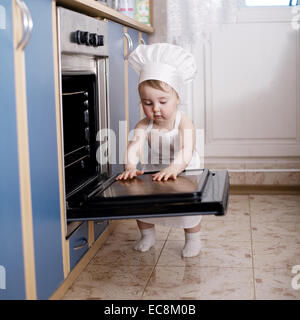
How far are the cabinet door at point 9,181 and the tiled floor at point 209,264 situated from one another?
16.3 inches

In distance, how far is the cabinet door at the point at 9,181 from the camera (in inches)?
46.3

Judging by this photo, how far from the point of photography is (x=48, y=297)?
56.2 inches

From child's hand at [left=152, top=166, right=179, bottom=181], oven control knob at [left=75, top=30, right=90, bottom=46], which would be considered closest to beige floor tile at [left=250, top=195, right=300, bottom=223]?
child's hand at [left=152, top=166, right=179, bottom=181]

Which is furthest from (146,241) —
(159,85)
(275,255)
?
(159,85)

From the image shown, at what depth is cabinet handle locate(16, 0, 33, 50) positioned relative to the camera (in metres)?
1.18

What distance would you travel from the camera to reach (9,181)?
3.96ft

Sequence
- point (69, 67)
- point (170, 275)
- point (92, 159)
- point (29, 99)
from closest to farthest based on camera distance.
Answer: point (29, 99) → point (69, 67) → point (170, 275) → point (92, 159)

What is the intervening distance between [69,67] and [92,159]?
1.40ft

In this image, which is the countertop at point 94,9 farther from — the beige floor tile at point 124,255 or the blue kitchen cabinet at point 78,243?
the beige floor tile at point 124,255

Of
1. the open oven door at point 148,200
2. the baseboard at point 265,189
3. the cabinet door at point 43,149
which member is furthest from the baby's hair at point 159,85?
the baseboard at point 265,189

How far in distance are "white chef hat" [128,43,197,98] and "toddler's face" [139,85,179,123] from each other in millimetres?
32

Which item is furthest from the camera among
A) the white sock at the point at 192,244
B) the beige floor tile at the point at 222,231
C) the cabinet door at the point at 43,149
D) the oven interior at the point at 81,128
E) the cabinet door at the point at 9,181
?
the beige floor tile at the point at 222,231
